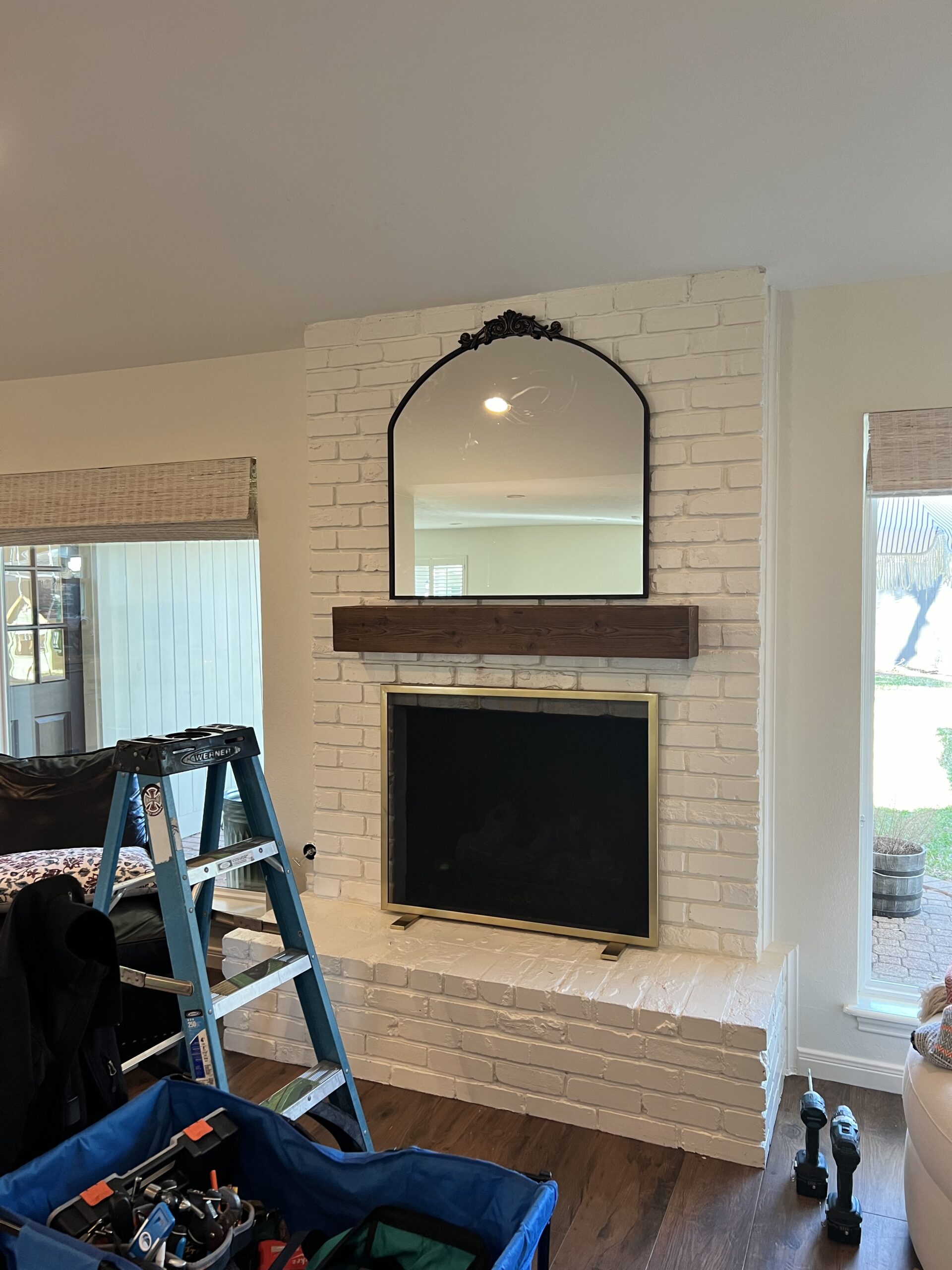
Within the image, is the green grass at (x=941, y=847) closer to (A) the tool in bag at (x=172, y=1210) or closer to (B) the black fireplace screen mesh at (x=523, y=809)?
(B) the black fireplace screen mesh at (x=523, y=809)

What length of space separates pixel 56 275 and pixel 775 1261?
3110 mm

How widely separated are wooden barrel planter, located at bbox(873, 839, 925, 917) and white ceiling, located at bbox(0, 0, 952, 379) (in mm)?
1743

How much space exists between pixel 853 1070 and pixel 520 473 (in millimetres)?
2094

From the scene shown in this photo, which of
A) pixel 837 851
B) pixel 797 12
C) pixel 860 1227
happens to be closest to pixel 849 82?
pixel 797 12

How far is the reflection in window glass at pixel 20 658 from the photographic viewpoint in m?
4.32

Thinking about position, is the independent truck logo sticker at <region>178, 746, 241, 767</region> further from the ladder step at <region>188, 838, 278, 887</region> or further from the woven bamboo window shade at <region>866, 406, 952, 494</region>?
the woven bamboo window shade at <region>866, 406, 952, 494</region>

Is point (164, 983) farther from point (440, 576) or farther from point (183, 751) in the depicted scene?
point (440, 576)

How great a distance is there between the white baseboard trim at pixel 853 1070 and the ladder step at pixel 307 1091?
5.00ft

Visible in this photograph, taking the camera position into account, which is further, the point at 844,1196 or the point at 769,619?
the point at 769,619

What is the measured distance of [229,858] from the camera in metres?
2.04

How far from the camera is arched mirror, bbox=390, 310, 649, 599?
9.33 ft

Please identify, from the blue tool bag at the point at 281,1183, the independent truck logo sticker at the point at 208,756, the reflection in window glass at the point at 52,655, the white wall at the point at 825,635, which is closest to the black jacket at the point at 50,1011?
the blue tool bag at the point at 281,1183

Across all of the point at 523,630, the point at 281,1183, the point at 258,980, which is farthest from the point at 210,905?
the point at 523,630

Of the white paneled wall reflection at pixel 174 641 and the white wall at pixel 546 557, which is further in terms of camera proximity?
the white paneled wall reflection at pixel 174 641
